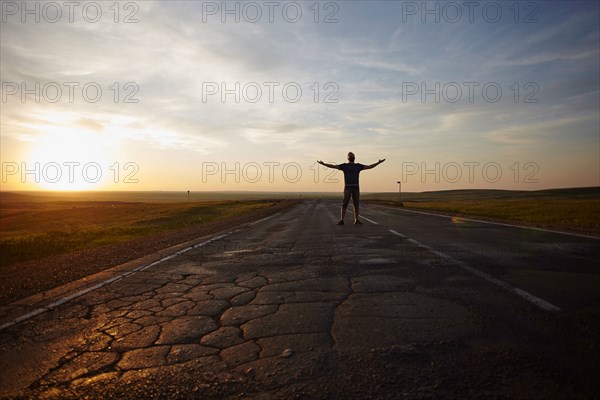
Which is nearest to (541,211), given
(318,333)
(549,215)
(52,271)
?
(549,215)

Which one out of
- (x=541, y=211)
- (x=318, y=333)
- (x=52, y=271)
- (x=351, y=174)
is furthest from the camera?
(x=541, y=211)

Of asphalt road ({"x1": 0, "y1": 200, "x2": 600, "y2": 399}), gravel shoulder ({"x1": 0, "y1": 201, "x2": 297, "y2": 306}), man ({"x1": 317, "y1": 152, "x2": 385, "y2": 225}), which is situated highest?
man ({"x1": 317, "y1": 152, "x2": 385, "y2": 225})

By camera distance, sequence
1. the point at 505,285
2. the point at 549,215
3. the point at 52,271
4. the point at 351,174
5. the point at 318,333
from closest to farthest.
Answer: the point at 318,333
the point at 505,285
the point at 52,271
the point at 351,174
the point at 549,215

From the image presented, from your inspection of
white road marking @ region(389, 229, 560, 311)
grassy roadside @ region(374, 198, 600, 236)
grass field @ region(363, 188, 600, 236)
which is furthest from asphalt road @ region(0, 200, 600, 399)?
grass field @ region(363, 188, 600, 236)

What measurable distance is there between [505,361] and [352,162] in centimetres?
1113

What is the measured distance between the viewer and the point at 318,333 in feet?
10.4

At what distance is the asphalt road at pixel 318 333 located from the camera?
7.46 ft

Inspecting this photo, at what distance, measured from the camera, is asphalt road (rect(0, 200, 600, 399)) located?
7.46ft

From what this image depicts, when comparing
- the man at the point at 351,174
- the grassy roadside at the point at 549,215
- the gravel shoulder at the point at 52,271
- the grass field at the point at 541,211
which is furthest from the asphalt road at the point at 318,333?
the grass field at the point at 541,211

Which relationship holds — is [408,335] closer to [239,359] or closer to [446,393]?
[446,393]

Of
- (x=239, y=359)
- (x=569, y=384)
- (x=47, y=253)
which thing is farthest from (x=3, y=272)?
(x=569, y=384)

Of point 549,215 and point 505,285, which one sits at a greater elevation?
point 505,285

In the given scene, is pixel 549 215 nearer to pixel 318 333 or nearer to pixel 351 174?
pixel 351 174

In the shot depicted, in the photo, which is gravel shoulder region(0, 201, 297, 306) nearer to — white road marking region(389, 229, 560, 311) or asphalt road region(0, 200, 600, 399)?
asphalt road region(0, 200, 600, 399)
